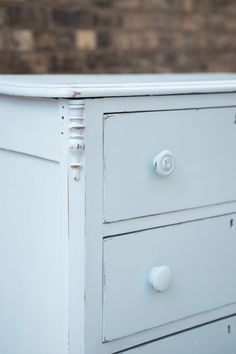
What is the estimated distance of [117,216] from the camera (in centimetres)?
128

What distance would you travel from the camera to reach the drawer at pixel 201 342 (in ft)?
4.61

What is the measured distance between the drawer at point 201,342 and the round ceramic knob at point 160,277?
146mm

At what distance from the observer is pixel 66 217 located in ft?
4.03

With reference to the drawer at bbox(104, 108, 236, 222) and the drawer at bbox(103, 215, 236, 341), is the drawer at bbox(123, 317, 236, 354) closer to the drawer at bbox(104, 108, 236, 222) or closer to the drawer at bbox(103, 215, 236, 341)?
the drawer at bbox(103, 215, 236, 341)

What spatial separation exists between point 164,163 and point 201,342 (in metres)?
0.48

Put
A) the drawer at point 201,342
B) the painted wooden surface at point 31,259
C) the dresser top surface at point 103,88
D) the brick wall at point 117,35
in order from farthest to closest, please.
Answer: the brick wall at point 117,35 → the drawer at point 201,342 → the painted wooden surface at point 31,259 → the dresser top surface at point 103,88

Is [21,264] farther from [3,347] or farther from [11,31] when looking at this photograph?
[11,31]

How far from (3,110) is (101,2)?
1.03 meters

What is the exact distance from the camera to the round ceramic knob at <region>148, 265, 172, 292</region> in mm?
1343

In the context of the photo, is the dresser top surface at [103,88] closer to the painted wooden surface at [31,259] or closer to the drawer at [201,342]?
the painted wooden surface at [31,259]

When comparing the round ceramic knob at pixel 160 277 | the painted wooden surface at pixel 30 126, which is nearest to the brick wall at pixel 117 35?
the painted wooden surface at pixel 30 126

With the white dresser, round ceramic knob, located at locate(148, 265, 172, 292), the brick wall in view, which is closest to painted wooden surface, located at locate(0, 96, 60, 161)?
the white dresser

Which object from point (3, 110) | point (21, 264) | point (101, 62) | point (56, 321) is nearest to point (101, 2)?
point (101, 62)

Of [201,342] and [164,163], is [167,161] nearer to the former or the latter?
[164,163]
